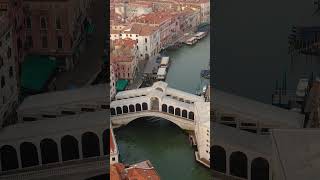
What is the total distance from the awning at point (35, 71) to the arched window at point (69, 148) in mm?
333

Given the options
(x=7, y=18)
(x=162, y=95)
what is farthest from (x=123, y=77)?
(x=7, y=18)

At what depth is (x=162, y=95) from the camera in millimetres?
2994

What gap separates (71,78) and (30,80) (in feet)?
0.78

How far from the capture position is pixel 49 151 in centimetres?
323

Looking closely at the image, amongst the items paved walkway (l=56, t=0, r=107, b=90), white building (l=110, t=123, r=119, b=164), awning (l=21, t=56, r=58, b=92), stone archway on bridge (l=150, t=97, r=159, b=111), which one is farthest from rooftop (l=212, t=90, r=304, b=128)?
awning (l=21, t=56, r=58, b=92)

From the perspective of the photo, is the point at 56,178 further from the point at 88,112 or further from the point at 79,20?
the point at 79,20

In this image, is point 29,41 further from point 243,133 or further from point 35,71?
point 243,133

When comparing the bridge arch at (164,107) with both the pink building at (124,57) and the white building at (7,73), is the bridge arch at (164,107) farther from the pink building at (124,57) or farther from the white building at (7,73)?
the white building at (7,73)

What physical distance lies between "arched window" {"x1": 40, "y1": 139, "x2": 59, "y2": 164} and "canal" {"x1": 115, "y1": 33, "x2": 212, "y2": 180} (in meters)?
0.41

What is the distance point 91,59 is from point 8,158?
0.76 m

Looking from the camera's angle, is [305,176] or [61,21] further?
[61,21]

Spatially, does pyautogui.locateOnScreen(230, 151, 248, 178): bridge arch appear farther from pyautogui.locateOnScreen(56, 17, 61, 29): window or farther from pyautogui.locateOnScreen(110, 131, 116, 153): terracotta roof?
pyautogui.locateOnScreen(56, 17, 61, 29): window

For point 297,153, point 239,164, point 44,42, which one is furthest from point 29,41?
point 297,153

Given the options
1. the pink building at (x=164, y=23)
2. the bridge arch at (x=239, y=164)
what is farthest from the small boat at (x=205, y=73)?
the bridge arch at (x=239, y=164)
